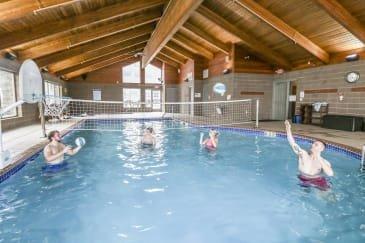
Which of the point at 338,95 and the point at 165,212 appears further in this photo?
the point at 338,95

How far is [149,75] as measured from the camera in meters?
20.5

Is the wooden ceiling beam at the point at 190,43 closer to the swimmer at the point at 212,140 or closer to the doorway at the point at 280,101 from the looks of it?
the doorway at the point at 280,101

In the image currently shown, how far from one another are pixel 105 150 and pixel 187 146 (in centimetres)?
239

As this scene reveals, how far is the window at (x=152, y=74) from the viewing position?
20.4m

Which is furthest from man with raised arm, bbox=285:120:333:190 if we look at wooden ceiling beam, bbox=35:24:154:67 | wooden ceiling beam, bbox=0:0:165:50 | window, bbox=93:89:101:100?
window, bbox=93:89:101:100

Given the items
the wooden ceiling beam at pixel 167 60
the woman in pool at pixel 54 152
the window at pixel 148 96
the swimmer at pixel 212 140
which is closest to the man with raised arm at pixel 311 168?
the swimmer at pixel 212 140

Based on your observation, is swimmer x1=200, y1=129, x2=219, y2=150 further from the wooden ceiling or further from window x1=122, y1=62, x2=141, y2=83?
window x1=122, y1=62, x2=141, y2=83

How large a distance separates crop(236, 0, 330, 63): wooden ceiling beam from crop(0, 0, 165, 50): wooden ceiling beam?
3.02 meters

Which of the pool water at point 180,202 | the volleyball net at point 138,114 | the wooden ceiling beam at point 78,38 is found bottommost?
the pool water at point 180,202

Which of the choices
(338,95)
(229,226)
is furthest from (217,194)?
(338,95)

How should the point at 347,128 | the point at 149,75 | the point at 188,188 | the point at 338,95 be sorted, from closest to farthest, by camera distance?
the point at 188,188 → the point at 347,128 → the point at 338,95 → the point at 149,75

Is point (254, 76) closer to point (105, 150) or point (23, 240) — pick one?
point (105, 150)

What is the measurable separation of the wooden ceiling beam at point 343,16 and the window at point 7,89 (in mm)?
9930

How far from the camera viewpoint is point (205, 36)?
37.1 feet
